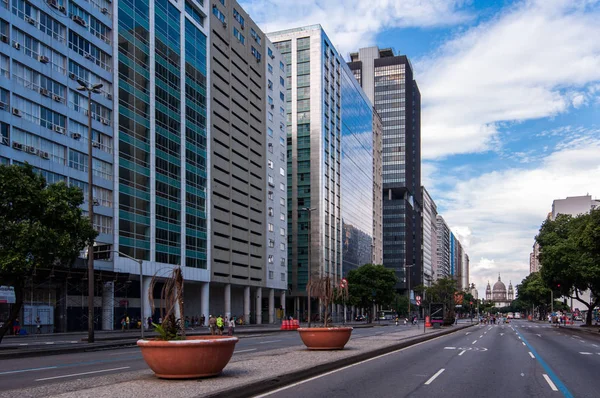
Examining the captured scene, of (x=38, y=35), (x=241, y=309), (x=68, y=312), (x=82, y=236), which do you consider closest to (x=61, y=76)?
(x=38, y=35)

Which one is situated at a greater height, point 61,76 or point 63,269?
point 61,76

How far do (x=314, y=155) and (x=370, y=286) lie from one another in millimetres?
31833

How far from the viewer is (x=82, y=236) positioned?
31594mm

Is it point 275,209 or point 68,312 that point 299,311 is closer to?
point 275,209

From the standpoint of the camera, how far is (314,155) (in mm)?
115125

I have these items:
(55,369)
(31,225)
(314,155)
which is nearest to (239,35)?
(314,155)

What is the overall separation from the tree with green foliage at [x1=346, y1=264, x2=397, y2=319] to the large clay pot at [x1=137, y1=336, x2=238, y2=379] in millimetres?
79153

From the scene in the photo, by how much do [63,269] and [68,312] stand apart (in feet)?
18.3

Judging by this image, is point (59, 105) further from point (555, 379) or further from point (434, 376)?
point (555, 379)

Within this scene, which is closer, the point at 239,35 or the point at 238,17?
the point at 239,35

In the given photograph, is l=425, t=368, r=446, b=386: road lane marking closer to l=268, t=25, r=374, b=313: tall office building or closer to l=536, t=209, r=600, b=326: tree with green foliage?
l=536, t=209, r=600, b=326: tree with green foliage

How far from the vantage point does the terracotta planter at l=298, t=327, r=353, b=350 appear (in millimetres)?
22750

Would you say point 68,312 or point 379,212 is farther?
point 379,212

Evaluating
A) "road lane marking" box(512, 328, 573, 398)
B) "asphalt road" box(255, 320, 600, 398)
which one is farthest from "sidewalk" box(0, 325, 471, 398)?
"road lane marking" box(512, 328, 573, 398)
